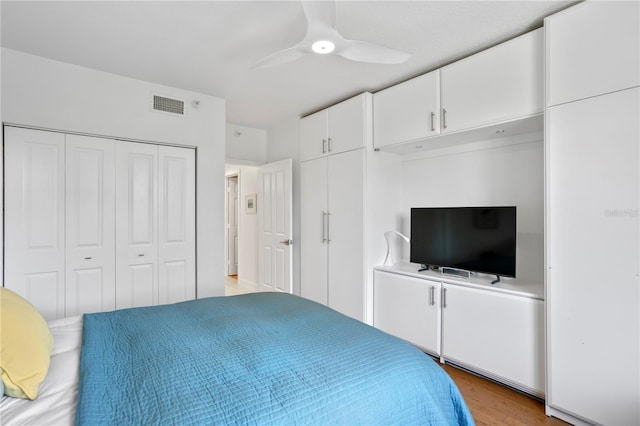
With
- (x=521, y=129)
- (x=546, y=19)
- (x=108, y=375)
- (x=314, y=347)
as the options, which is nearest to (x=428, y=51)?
(x=546, y=19)

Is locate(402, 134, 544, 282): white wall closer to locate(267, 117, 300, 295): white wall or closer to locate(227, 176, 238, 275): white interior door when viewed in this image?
locate(267, 117, 300, 295): white wall

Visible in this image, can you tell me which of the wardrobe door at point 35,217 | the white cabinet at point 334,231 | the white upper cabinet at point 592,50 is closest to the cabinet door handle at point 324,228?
the white cabinet at point 334,231

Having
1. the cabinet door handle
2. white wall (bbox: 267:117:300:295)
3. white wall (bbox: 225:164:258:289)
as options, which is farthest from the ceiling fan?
white wall (bbox: 225:164:258:289)

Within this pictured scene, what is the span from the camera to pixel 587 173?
75.6 inches

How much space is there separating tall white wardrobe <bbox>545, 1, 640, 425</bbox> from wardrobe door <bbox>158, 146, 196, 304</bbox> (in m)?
3.15

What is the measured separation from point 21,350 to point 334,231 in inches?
111

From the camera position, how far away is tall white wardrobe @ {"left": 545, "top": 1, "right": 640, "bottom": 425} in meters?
1.77

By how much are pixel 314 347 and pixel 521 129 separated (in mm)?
2307

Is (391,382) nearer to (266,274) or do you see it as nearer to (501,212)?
(501,212)

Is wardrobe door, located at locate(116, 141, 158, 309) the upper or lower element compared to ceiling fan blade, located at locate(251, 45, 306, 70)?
lower

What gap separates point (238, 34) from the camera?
7.76 feet

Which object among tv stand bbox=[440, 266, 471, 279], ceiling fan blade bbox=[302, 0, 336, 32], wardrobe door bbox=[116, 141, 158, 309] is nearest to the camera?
ceiling fan blade bbox=[302, 0, 336, 32]

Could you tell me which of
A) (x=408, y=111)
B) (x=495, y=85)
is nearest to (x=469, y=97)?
(x=495, y=85)

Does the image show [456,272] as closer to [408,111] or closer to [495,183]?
[495,183]
